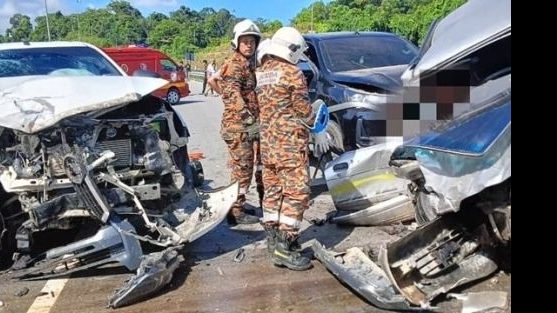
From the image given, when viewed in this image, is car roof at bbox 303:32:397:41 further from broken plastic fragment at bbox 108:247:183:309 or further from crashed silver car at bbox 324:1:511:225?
broken plastic fragment at bbox 108:247:183:309

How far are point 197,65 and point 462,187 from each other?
48879 millimetres

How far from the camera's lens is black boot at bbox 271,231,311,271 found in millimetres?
4250

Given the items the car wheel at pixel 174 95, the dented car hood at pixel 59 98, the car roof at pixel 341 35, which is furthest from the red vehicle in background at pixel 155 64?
the dented car hood at pixel 59 98

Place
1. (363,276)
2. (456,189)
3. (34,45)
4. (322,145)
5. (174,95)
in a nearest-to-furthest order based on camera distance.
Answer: (456,189) → (363,276) → (322,145) → (34,45) → (174,95)

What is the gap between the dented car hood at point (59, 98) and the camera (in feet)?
12.8

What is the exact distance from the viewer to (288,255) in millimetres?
4289

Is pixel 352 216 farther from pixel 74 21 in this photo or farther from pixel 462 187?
pixel 74 21

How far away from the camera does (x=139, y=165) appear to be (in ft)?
14.6

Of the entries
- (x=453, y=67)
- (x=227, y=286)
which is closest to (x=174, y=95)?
(x=227, y=286)

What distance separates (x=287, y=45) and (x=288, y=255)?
4.93ft

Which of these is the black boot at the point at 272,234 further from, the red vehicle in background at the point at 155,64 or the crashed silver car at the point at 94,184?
the red vehicle in background at the point at 155,64

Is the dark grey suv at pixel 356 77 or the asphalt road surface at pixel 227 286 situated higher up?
the dark grey suv at pixel 356 77

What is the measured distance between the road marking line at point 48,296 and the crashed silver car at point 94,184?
3.6 inches

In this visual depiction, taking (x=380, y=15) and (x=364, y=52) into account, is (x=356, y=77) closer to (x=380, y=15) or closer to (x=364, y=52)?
(x=364, y=52)
